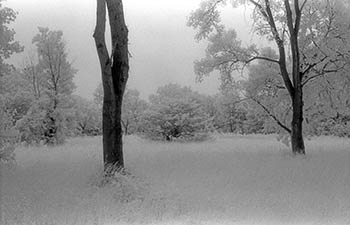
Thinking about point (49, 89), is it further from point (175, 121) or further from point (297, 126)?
point (297, 126)

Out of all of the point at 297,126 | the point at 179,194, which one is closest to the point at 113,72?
the point at 179,194

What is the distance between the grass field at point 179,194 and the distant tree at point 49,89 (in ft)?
49.0

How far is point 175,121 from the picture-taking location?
100.0 ft

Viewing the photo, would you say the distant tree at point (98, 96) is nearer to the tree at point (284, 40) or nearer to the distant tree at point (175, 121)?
the distant tree at point (175, 121)

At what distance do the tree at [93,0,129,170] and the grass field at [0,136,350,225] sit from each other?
77 cm

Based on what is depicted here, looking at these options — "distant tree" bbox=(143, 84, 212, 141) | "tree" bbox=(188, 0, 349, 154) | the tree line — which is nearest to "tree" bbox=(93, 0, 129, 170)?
the tree line

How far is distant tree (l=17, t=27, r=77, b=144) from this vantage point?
26000 mm

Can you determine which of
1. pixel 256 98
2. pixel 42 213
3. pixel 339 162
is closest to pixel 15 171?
pixel 42 213

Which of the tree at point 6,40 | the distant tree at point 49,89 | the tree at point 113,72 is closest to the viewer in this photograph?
the tree at point 113,72

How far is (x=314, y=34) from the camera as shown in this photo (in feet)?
56.1

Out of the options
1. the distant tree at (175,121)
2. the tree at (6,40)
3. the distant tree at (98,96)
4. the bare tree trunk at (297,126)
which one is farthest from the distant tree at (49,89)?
the distant tree at (98,96)

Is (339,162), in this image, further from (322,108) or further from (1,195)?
(1,195)

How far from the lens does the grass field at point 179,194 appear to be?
6.14m

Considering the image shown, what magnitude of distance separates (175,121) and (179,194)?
22525 mm
